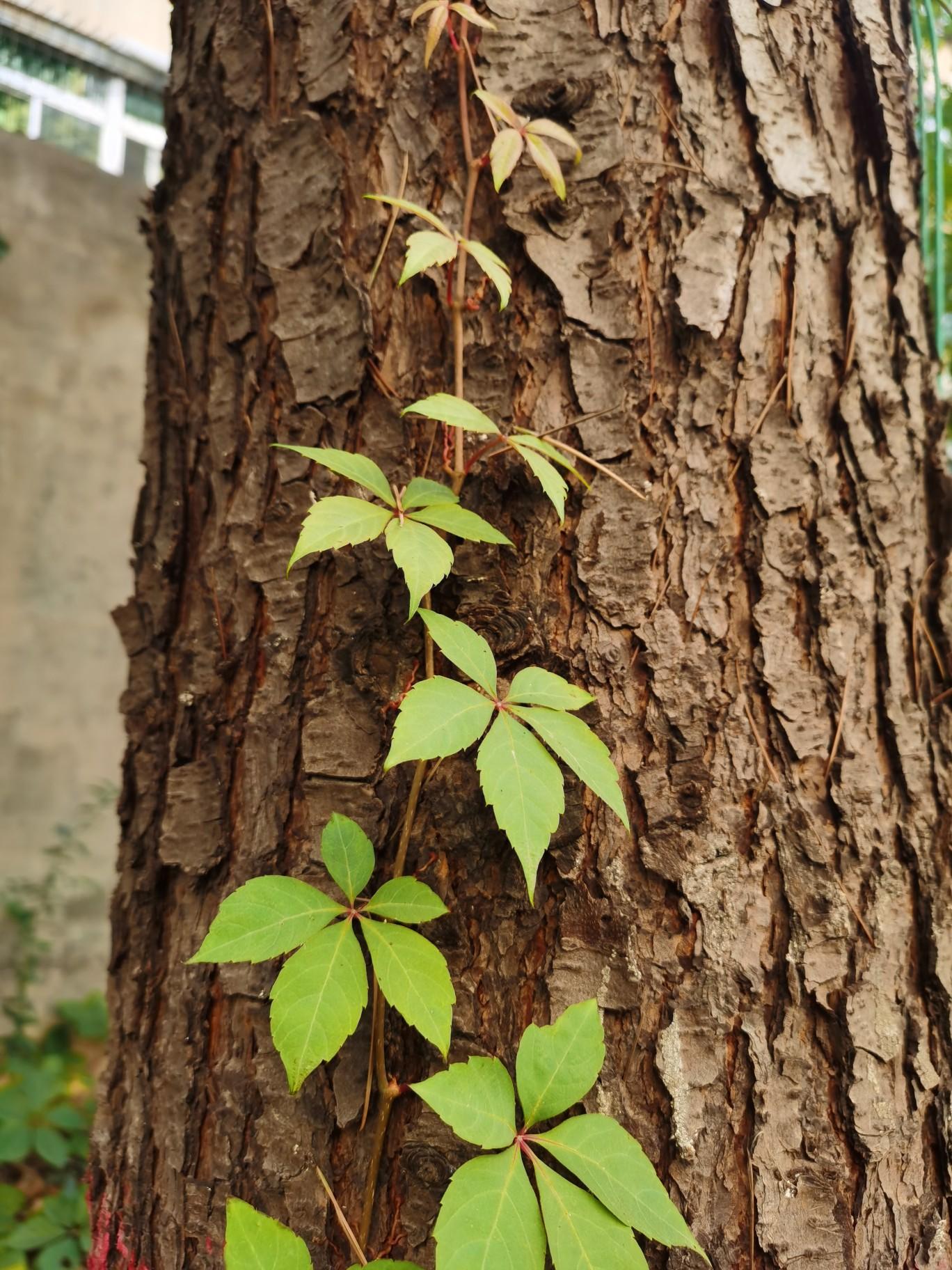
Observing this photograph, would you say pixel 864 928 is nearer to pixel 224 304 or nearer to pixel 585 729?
pixel 585 729

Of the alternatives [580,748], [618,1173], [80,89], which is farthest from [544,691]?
[80,89]

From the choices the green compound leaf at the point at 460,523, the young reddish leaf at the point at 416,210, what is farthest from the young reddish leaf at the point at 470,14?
the green compound leaf at the point at 460,523

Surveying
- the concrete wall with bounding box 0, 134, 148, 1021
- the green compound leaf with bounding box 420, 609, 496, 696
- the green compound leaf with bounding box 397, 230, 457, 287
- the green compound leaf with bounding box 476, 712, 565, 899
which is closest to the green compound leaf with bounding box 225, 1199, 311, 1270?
the green compound leaf with bounding box 476, 712, 565, 899

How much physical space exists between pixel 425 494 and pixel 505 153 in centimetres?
38

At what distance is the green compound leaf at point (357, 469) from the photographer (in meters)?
0.88

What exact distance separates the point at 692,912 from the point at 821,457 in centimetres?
54

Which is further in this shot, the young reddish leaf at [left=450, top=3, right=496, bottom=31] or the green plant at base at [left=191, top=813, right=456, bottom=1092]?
the young reddish leaf at [left=450, top=3, right=496, bottom=31]

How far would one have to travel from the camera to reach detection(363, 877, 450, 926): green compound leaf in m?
0.86

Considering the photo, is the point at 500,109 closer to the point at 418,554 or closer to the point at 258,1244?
the point at 418,554

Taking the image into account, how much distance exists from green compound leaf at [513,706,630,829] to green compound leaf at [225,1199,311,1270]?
471 mm

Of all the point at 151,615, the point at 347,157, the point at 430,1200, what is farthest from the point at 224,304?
the point at 430,1200

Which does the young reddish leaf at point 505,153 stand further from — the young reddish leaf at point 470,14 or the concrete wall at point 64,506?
the concrete wall at point 64,506

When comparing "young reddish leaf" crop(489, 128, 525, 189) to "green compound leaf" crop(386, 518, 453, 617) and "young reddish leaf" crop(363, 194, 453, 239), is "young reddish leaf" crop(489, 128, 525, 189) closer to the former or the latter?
"young reddish leaf" crop(363, 194, 453, 239)

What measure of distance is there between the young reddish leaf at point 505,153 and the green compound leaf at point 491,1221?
94 centimetres
